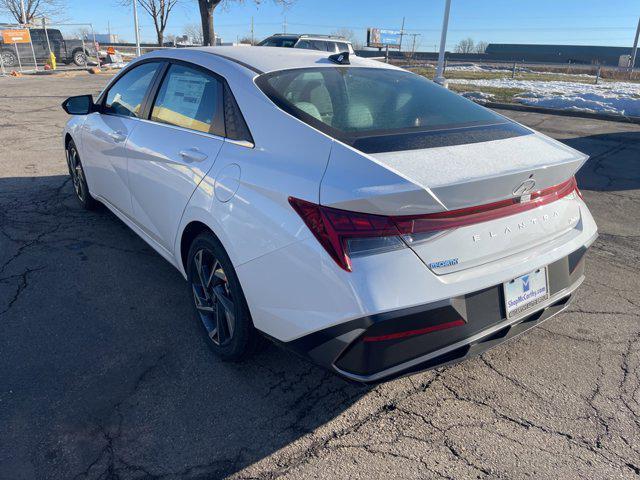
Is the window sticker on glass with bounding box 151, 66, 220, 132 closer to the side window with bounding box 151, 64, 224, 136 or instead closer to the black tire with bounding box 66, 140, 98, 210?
the side window with bounding box 151, 64, 224, 136

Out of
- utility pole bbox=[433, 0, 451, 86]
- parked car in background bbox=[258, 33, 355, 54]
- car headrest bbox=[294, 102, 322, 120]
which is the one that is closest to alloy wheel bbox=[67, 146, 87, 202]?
car headrest bbox=[294, 102, 322, 120]

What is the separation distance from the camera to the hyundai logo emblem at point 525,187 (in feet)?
7.10

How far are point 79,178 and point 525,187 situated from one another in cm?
443

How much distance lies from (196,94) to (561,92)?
17.0m

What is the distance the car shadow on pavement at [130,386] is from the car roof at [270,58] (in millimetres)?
1644

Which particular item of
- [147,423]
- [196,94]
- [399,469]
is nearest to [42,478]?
[147,423]

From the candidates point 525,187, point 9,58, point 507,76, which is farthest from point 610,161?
point 9,58

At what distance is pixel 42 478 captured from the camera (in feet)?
6.79

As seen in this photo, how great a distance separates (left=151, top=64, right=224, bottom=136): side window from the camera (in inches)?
112

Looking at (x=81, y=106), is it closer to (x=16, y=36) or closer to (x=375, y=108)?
(x=375, y=108)

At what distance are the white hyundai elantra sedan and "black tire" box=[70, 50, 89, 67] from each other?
28.4 meters

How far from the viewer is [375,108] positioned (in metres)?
2.72

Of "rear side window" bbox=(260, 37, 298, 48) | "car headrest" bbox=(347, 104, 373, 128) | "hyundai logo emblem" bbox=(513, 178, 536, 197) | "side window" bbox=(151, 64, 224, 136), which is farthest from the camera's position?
"rear side window" bbox=(260, 37, 298, 48)

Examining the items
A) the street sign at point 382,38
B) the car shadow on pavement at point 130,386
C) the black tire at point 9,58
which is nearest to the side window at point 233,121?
the car shadow on pavement at point 130,386
